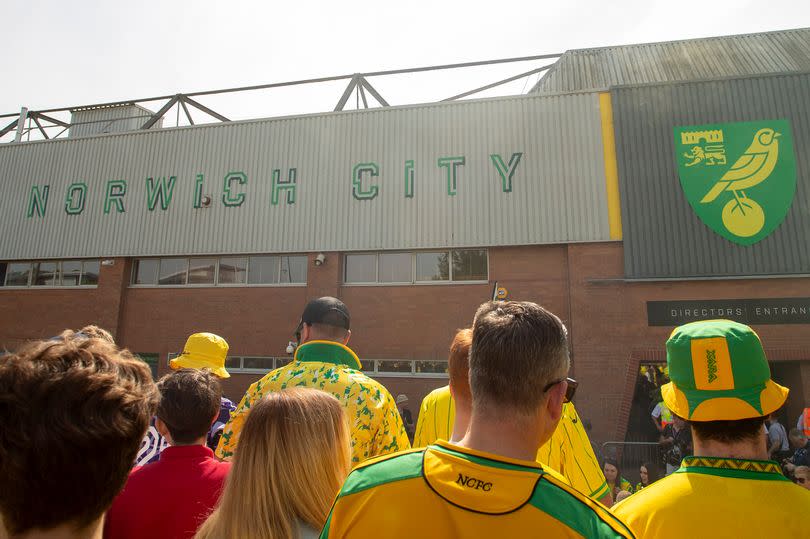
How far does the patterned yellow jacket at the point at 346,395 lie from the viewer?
2.56m

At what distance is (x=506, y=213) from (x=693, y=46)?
9427mm

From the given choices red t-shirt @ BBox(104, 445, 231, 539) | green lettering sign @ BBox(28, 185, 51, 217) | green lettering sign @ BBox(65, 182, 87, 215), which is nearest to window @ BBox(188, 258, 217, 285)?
green lettering sign @ BBox(65, 182, 87, 215)

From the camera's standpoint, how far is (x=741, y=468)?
5.32 feet

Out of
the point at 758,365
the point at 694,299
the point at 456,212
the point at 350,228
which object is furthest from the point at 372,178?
the point at 758,365

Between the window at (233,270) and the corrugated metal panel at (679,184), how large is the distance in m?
11.6

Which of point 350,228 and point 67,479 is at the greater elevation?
point 350,228

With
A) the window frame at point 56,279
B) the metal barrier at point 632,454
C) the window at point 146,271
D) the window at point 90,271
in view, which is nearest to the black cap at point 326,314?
the metal barrier at point 632,454

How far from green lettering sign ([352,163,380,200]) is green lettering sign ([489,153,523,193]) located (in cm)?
373

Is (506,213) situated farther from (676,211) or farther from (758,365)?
(758,365)

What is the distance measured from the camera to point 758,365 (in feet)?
5.77

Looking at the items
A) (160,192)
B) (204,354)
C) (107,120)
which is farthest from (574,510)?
(107,120)

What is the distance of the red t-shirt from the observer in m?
1.90

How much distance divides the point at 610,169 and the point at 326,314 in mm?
13102

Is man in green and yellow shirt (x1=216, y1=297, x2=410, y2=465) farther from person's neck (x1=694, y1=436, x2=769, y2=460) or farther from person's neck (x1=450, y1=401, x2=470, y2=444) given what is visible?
person's neck (x1=694, y1=436, x2=769, y2=460)
